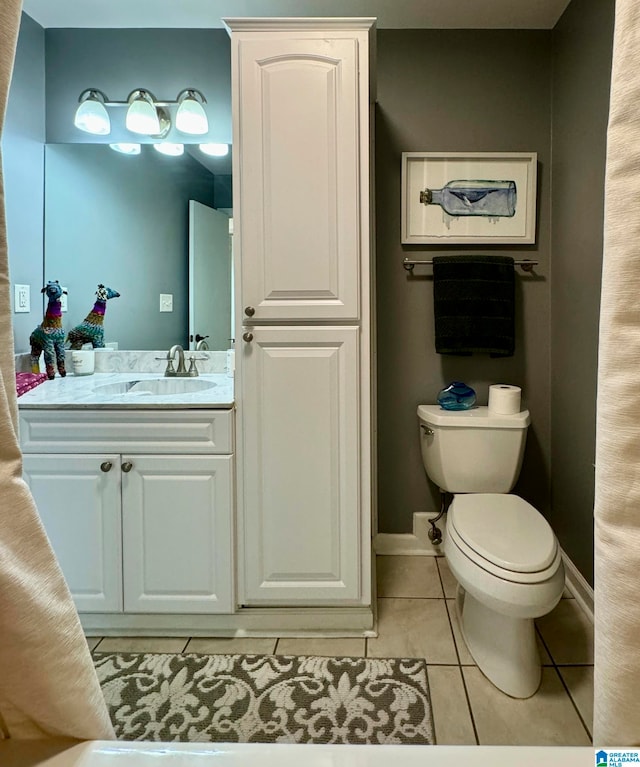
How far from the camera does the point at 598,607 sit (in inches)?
22.6

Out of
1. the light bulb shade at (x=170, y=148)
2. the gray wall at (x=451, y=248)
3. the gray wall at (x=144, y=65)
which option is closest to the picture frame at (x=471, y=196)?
the gray wall at (x=451, y=248)

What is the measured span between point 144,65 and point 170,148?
14.5 inches

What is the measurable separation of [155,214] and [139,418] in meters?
1.08

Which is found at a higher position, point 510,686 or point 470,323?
point 470,323

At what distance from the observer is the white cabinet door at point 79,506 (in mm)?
1695

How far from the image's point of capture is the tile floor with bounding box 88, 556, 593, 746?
53.6 inches

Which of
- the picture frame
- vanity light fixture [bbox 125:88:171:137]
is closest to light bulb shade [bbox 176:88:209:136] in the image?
vanity light fixture [bbox 125:88:171:137]

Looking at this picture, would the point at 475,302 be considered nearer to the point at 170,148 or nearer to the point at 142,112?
the point at 170,148

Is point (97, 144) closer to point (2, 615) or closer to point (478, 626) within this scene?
point (2, 615)

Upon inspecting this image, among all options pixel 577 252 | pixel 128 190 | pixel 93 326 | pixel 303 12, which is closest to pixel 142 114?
pixel 128 190

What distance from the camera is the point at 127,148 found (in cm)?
226

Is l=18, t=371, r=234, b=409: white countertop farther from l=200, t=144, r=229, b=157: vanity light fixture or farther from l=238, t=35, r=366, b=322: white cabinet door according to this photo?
l=200, t=144, r=229, b=157: vanity light fixture

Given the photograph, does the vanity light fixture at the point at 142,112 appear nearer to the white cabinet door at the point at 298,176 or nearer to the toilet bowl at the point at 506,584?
the white cabinet door at the point at 298,176

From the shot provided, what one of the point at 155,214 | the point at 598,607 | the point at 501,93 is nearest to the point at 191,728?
the point at 598,607
